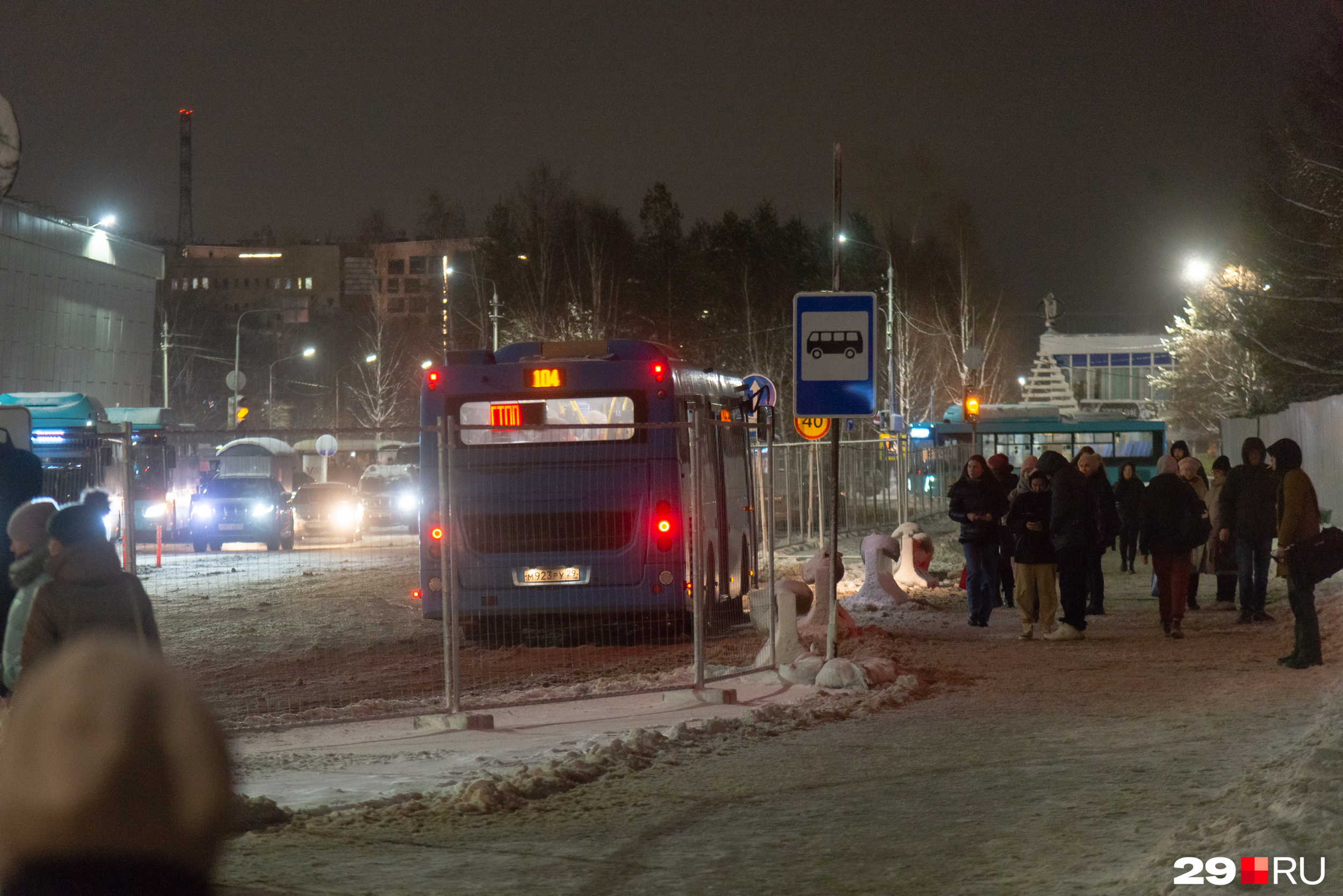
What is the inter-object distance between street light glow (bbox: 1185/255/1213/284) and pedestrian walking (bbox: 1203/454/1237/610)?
2597cm

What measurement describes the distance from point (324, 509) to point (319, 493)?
103 inches

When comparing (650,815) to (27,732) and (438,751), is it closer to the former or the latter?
(438,751)

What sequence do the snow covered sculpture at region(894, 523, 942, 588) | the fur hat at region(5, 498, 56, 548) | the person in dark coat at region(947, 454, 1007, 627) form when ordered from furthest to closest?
the snow covered sculpture at region(894, 523, 942, 588), the person in dark coat at region(947, 454, 1007, 627), the fur hat at region(5, 498, 56, 548)

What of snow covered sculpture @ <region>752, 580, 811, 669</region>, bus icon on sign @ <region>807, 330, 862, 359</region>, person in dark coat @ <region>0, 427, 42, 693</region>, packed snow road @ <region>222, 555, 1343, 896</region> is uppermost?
bus icon on sign @ <region>807, 330, 862, 359</region>

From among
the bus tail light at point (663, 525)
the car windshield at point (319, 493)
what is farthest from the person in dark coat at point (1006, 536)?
the car windshield at point (319, 493)

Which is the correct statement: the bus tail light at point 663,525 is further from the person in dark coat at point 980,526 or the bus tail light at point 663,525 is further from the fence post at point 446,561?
the person in dark coat at point 980,526

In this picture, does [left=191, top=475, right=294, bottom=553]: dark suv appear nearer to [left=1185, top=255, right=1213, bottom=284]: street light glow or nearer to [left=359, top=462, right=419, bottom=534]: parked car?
[left=359, top=462, right=419, bottom=534]: parked car

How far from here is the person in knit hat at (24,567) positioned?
22.2 ft

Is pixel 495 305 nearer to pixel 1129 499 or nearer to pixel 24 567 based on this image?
pixel 1129 499

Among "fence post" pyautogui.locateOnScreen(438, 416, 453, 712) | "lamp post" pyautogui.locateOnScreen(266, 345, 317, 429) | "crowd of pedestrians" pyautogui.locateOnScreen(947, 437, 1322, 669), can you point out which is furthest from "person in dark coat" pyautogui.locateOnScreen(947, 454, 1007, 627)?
"lamp post" pyautogui.locateOnScreen(266, 345, 317, 429)

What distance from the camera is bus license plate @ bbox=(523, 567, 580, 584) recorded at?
13.0 metres

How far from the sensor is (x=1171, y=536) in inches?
592

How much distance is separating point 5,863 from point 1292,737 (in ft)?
27.1

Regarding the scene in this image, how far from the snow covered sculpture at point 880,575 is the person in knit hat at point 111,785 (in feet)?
54.5
